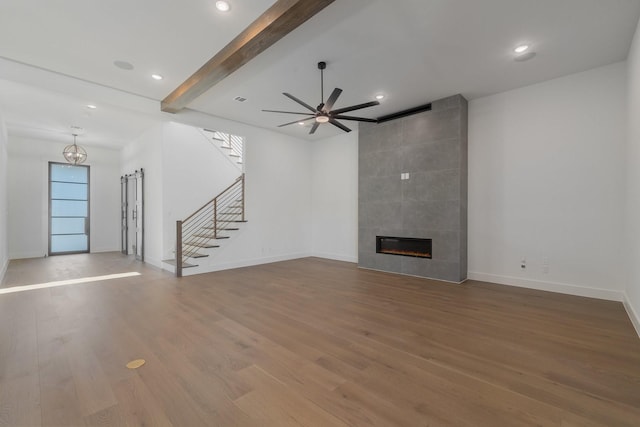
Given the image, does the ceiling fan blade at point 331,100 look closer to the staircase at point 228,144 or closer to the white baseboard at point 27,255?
the staircase at point 228,144

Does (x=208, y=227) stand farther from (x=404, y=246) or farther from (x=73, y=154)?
(x=404, y=246)

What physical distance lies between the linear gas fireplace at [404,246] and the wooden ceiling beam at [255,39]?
14.6ft

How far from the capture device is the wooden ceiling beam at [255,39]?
2854 mm

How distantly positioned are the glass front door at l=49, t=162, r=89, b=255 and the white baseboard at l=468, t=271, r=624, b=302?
11596 mm

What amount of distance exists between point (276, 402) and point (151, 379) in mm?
1068

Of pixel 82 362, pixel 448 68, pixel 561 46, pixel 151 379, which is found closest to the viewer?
pixel 151 379

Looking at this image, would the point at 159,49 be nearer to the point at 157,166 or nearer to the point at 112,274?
the point at 157,166

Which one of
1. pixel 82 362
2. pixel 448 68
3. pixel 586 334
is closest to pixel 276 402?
pixel 82 362

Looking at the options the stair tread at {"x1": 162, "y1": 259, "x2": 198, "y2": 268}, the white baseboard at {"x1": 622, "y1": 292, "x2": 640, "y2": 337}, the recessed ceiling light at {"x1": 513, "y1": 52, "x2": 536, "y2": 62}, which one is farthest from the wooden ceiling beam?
the white baseboard at {"x1": 622, "y1": 292, "x2": 640, "y2": 337}

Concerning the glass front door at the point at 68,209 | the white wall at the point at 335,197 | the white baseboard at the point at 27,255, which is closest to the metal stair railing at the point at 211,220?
the white wall at the point at 335,197

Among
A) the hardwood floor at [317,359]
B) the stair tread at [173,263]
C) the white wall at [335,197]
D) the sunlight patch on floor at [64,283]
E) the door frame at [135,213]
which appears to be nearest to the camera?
the hardwood floor at [317,359]

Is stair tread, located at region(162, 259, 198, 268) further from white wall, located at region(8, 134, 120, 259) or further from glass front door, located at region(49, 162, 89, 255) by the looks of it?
glass front door, located at region(49, 162, 89, 255)

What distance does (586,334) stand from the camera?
300 cm

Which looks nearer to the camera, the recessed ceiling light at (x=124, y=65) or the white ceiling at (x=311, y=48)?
the white ceiling at (x=311, y=48)
